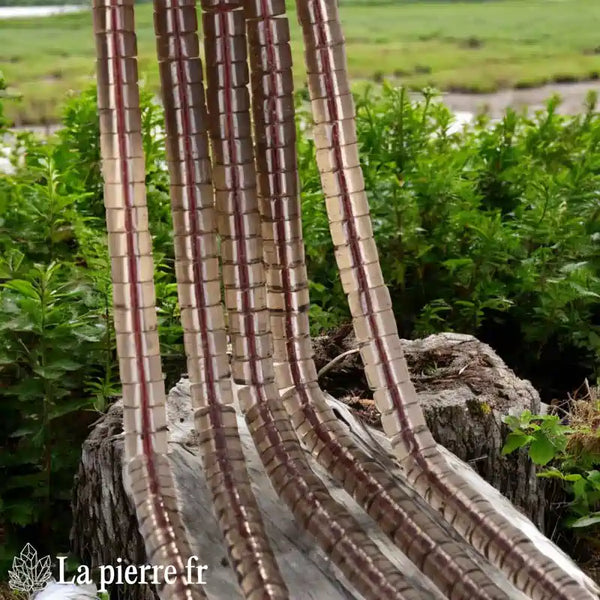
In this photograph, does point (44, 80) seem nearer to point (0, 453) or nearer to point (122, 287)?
point (0, 453)

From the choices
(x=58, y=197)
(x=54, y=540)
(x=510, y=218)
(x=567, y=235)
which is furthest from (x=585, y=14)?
(x=54, y=540)

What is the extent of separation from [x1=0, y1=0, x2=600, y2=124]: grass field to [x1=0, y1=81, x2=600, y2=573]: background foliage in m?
0.95

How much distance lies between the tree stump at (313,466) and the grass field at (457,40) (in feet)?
6.66

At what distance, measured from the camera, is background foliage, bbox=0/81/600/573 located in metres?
1.89

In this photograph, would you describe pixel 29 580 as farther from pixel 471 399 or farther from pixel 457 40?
pixel 457 40

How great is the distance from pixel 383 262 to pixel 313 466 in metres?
0.99

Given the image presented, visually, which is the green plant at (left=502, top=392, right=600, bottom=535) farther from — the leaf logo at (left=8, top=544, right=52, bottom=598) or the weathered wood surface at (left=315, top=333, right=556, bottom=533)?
the leaf logo at (left=8, top=544, right=52, bottom=598)

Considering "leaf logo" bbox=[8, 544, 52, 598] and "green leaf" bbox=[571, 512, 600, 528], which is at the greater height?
"leaf logo" bbox=[8, 544, 52, 598]

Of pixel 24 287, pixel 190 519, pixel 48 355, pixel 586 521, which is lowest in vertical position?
pixel 586 521

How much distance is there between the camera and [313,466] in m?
1.53

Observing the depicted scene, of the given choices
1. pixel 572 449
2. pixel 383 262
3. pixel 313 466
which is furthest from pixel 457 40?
pixel 313 466

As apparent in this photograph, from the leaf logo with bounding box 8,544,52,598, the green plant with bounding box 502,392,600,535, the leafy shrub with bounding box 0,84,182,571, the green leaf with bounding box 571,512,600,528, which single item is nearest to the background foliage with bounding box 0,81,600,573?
the leafy shrub with bounding box 0,84,182,571

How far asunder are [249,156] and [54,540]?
0.99m

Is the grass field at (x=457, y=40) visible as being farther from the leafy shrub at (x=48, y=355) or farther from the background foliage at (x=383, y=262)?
the leafy shrub at (x=48, y=355)
